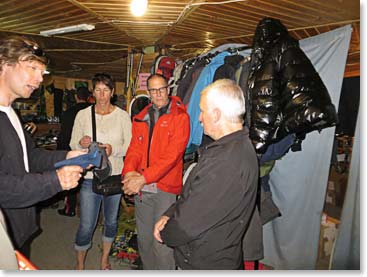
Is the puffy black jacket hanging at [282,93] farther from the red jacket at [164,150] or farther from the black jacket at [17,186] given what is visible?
the black jacket at [17,186]

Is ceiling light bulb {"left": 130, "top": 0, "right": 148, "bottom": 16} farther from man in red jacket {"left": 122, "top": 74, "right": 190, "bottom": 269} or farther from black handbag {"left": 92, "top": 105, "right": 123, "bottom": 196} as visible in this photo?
black handbag {"left": 92, "top": 105, "right": 123, "bottom": 196}

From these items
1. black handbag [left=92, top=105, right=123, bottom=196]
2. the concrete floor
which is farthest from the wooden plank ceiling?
the concrete floor

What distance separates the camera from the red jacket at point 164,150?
173 cm

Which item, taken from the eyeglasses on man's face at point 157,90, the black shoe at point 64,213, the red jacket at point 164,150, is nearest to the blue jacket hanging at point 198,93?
the red jacket at point 164,150

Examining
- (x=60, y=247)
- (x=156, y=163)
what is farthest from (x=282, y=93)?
(x=60, y=247)

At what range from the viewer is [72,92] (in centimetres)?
595

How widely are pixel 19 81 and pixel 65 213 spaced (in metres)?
2.71

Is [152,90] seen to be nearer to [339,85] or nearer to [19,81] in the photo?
[19,81]

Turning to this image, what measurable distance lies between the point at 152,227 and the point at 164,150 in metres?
0.52

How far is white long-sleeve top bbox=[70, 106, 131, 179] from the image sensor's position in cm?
195

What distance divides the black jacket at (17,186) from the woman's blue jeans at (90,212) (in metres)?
0.65

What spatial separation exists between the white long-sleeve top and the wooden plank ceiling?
658 mm

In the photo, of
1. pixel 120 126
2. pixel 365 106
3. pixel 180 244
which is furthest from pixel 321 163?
pixel 120 126

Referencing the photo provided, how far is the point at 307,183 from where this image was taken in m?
1.77
